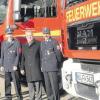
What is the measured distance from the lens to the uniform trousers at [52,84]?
29.7 ft

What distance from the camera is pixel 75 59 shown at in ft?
27.1

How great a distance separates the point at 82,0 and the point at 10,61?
258 centimetres

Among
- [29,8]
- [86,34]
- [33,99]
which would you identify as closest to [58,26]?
[29,8]

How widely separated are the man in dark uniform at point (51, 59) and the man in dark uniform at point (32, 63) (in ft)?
0.52

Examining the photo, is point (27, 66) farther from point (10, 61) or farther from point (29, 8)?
point (29, 8)

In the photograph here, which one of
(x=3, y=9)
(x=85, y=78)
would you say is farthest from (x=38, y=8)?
(x=85, y=78)

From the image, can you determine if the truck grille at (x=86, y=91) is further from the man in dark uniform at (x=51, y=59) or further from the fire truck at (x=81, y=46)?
the man in dark uniform at (x=51, y=59)

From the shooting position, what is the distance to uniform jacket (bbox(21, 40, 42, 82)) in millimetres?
9125

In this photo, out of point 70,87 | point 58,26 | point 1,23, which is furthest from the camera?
point 1,23

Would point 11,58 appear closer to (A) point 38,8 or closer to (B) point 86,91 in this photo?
(A) point 38,8

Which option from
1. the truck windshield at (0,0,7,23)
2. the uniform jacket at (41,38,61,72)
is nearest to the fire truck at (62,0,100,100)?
the uniform jacket at (41,38,61,72)

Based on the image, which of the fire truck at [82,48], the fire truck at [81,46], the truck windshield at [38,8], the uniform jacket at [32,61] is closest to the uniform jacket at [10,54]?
the uniform jacket at [32,61]

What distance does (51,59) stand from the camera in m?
8.99

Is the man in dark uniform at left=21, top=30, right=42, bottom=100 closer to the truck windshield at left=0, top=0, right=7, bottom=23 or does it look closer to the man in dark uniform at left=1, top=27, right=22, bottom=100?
the man in dark uniform at left=1, top=27, right=22, bottom=100
